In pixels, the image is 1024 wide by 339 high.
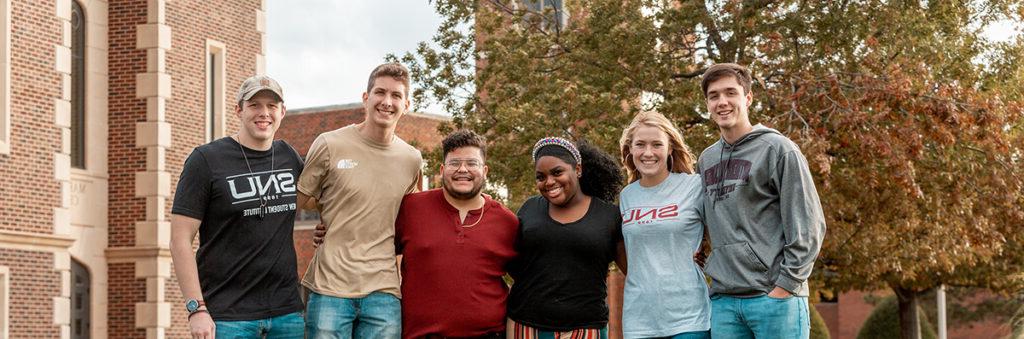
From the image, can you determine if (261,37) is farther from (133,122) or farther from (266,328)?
(266,328)

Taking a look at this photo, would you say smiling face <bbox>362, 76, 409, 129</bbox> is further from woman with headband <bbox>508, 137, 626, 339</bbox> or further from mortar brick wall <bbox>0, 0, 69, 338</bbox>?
mortar brick wall <bbox>0, 0, 69, 338</bbox>

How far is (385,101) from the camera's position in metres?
6.96

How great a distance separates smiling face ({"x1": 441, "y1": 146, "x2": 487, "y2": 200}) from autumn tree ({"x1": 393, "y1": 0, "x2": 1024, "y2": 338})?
8.98 metres

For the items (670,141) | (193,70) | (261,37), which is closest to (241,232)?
(670,141)

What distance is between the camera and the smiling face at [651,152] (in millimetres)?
6793

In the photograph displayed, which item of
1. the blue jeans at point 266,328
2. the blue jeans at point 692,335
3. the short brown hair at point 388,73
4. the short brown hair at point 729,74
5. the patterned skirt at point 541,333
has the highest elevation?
the short brown hair at point 388,73

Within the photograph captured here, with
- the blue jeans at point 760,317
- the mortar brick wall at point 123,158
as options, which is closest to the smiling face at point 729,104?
the blue jeans at point 760,317

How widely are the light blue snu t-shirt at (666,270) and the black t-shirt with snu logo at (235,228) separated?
64.6 inches

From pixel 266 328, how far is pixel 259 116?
3.22ft

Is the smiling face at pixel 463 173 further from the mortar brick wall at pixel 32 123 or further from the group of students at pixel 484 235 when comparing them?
the mortar brick wall at pixel 32 123

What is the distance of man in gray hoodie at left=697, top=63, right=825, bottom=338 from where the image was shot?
6.21 metres

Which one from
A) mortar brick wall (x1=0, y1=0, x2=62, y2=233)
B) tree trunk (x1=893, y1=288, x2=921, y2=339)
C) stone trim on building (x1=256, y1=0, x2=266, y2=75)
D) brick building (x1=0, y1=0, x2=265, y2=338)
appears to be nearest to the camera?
mortar brick wall (x1=0, y1=0, x2=62, y2=233)

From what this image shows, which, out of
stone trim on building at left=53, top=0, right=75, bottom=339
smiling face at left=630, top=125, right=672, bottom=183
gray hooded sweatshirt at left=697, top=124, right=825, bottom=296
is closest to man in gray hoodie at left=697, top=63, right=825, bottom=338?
gray hooded sweatshirt at left=697, top=124, right=825, bottom=296

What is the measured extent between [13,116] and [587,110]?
779 cm
